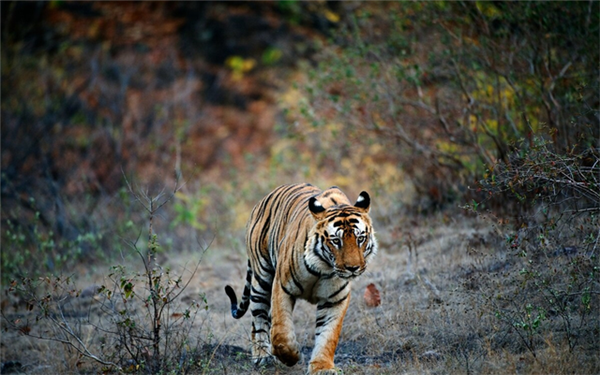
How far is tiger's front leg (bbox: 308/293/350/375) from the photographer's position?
507 cm

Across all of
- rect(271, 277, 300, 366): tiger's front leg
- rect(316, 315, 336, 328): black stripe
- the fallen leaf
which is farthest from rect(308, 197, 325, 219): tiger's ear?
the fallen leaf

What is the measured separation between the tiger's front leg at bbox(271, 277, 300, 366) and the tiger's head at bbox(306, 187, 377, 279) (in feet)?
1.44

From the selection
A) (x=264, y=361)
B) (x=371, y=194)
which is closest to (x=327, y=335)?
(x=264, y=361)

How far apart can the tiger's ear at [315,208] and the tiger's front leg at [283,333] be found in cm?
69

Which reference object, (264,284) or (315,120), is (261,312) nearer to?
(264,284)

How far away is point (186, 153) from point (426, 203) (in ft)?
29.0

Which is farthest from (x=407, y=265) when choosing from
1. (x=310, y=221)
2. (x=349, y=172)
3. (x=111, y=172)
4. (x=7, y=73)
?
(x=7, y=73)

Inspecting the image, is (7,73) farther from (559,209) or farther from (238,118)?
(559,209)

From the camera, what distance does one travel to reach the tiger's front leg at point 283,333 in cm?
517

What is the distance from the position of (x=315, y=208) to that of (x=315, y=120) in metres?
5.48

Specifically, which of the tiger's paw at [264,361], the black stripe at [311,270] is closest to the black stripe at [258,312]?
the tiger's paw at [264,361]

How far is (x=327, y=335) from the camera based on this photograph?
513cm

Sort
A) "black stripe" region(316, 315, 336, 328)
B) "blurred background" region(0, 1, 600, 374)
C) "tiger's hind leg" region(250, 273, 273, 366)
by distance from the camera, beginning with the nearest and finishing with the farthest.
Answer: "black stripe" region(316, 315, 336, 328)
"blurred background" region(0, 1, 600, 374)
"tiger's hind leg" region(250, 273, 273, 366)

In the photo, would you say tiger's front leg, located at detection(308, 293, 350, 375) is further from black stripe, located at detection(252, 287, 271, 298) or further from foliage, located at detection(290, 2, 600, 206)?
foliage, located at detection(290, 2, 600, 206)
